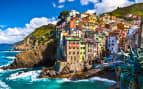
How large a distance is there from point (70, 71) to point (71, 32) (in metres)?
17.1

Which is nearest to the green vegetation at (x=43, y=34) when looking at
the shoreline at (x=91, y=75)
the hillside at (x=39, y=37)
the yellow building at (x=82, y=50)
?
the hillside at (x=39, y=37)

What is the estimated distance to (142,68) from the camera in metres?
8.90

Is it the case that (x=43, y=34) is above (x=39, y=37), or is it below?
above

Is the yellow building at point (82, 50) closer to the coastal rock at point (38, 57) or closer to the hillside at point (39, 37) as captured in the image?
the coastal rock at point (38, 57)

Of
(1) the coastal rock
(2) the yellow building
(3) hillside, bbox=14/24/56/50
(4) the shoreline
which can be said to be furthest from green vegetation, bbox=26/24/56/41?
(4) the shoreline

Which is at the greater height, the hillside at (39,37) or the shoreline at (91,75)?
the hillside at (39,37)

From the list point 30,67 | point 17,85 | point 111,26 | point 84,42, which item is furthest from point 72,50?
point 111,26

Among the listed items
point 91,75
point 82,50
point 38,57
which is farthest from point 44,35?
point 91,75

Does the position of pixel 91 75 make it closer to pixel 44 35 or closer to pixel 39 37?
pixel 44 35

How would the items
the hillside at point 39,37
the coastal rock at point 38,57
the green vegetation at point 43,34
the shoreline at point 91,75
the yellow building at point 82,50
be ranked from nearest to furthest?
the shoreline at point 91,75, the yellow building at point 82,50, the coastal rock at point 38,57, the hillside at point 39,37, the green vegetation at point 43,34

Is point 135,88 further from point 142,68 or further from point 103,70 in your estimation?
point 103,70

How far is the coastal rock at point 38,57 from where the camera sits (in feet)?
194

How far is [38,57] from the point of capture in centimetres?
6053

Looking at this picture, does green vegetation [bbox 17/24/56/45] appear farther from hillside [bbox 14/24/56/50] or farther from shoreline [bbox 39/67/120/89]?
shoreline [bbox 39/67/120/89]
